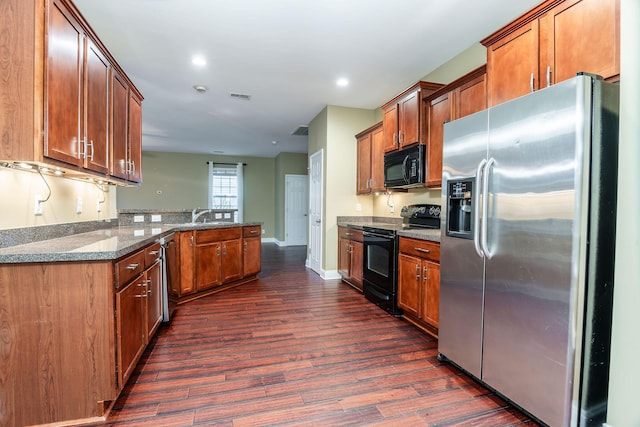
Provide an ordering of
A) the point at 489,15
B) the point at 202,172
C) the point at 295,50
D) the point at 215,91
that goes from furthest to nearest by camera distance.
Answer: the point at 202,172
the point at 215,91
the point at 295,50
the point at 489,15

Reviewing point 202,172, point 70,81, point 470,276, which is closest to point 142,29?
point 70,81

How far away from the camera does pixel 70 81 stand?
1.80 meters

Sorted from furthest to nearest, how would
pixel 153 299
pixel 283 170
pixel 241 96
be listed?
pixel 283 170, pixel 241 96, pixel 153 299

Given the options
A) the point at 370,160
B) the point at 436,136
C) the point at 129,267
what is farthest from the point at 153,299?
the point at 370,160

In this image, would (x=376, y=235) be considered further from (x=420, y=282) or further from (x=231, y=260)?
(x=231, y=260)

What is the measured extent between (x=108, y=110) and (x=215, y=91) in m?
2.10

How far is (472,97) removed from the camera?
267cm

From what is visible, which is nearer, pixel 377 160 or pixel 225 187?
pixel 377 160

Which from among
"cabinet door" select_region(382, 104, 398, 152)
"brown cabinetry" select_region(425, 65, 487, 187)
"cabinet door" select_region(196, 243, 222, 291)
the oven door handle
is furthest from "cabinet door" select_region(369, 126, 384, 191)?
"cabinet door" select_region(196, 243, 222, 291)

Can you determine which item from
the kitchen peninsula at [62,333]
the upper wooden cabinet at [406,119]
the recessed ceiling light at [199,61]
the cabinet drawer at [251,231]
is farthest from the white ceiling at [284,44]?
the kitchen peninsula at [62,333]

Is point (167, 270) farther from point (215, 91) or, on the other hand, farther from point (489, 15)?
point (489, 15)

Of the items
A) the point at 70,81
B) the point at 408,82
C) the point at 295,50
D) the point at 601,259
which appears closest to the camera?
the point at 601,259

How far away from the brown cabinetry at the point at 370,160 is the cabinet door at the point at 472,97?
1.45 meters

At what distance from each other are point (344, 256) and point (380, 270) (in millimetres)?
1119
